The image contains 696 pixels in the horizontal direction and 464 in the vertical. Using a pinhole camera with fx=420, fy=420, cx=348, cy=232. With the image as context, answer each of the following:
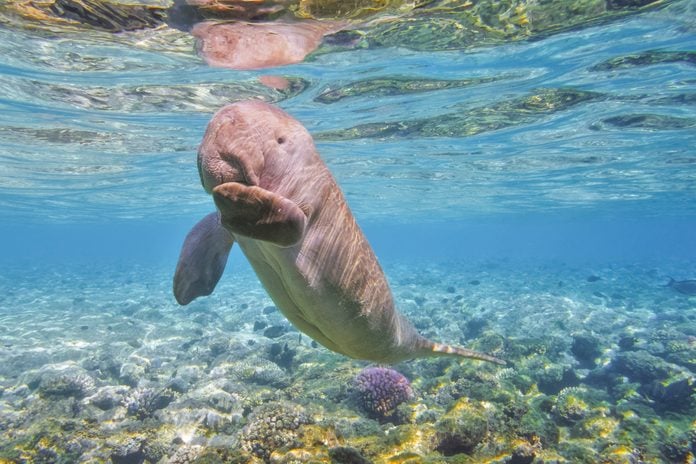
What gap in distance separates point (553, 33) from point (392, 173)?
17007 millimetres

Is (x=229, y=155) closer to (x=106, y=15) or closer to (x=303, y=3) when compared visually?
(x=303, y=3)

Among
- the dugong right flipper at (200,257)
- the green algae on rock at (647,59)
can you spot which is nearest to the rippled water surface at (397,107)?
the green algae on rock at (647,59)

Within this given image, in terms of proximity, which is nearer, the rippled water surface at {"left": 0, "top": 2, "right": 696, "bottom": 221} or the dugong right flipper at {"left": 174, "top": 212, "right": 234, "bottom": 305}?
the dugong right flipper at {"left": 174, "top": 212, "right": 234, "bottom": 305}

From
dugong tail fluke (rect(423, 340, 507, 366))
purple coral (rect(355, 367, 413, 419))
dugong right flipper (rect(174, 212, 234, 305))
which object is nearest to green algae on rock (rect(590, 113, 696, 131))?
purple coral (rect(355, 367, 413, 419))

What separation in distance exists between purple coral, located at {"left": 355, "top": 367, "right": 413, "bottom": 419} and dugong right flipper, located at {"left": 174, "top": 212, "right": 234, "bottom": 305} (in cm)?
566

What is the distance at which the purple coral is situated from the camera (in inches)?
316

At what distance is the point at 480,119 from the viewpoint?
53.5 feet

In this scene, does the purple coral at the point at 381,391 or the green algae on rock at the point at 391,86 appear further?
the green algae on rock at the point at 391,86

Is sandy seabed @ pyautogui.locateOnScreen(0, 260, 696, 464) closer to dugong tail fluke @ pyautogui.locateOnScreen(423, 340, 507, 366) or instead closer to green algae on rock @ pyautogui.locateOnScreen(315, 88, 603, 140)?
dugong tail fluke @ pyautogui.locateOnScreen(423, 340, 507, 366)

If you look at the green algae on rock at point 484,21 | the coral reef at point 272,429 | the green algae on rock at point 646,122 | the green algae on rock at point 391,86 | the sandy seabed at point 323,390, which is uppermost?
the green algae on rock at point 484,21

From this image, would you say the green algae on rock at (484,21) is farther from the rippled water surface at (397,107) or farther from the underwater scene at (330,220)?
the rippled water surface at (397,107)

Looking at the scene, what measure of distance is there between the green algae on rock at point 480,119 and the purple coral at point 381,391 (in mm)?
10496

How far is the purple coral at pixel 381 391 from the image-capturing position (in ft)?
26.3

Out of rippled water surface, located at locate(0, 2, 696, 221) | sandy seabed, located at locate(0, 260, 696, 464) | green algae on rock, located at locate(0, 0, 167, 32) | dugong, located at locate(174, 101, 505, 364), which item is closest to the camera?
dugong, located at locate(174, 101, 505, 364)
